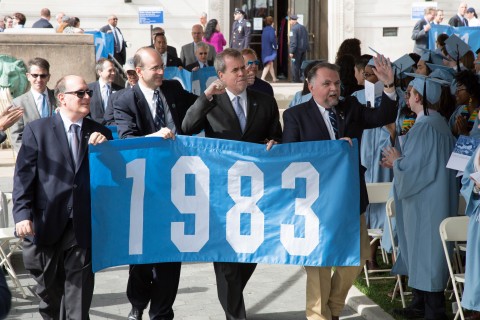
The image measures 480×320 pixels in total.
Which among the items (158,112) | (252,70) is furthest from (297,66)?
(158,112)

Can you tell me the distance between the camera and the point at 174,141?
24.2 ft

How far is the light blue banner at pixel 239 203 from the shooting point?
7332 mm

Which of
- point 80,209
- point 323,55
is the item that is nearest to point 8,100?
point 80,209

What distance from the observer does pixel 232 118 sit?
7.72 metres

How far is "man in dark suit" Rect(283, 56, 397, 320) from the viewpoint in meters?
7.50

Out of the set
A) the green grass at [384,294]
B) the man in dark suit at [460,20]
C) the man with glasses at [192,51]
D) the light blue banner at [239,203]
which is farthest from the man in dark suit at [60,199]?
the man in dark suit at [460,20]

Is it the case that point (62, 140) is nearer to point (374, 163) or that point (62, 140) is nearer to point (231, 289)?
point (231, 289)

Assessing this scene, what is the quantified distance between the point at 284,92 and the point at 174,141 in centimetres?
1660

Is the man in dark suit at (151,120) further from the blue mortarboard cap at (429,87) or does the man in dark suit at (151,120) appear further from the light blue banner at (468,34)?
the light blue banner at (468,34)

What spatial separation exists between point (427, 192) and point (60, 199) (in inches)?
119

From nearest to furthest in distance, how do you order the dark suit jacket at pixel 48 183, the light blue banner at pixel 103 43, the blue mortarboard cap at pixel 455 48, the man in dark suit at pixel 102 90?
the dark suit jacket at pixel 48 183 → the blue mortarboard cap at pixel 455 48 → the man in dark suit at pixel 102 90 → the light blue banner at pixel 103 43

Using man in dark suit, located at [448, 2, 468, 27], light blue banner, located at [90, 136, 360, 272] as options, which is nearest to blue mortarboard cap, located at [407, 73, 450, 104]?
light blue banner, located at [90, 136, 360, 272]

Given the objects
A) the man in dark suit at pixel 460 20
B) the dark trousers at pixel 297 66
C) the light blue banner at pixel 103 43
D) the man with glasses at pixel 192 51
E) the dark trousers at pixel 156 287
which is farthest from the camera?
the dark trousers at pixel 297 66

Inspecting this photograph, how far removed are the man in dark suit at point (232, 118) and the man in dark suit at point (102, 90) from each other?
439cm
